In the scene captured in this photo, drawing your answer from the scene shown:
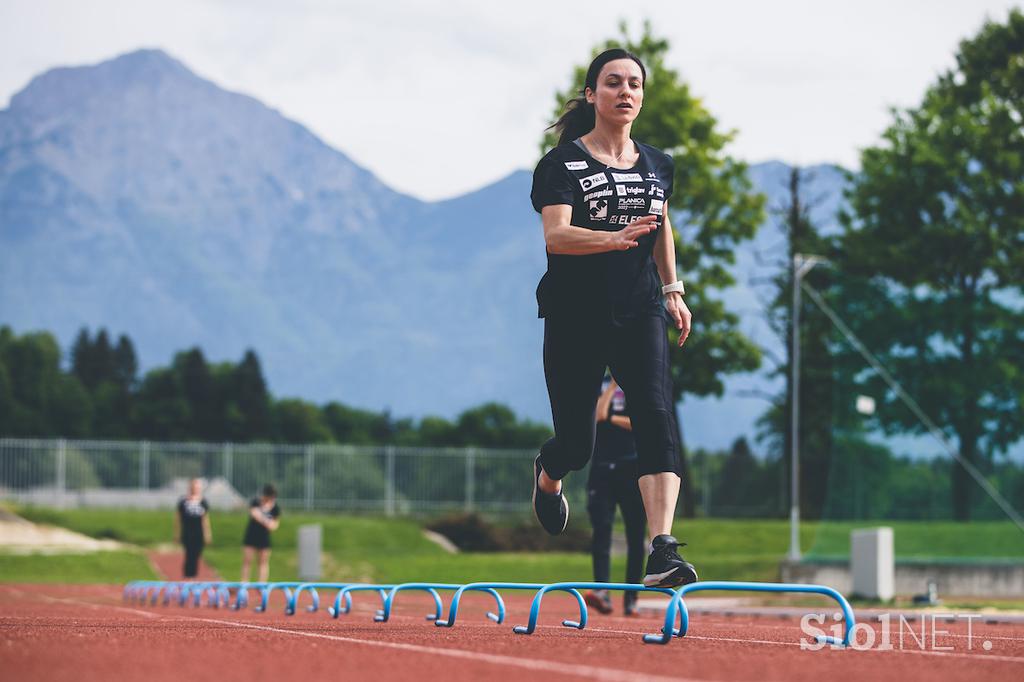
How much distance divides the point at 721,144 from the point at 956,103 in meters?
9.99

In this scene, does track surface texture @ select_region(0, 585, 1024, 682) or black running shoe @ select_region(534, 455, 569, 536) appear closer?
track surface texture @ select_region(0, 585, 1024, 682)

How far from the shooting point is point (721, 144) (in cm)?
3788

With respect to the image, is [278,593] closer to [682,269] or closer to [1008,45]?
[682,269]

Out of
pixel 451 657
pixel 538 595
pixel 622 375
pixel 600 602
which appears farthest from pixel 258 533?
pixel 451 657

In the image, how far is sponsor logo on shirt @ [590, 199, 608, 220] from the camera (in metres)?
6.46

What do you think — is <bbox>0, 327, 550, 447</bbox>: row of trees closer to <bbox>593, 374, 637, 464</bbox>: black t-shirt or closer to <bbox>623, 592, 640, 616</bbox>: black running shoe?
<bbox>623, 592, 640, 616</bbox>: black running shoe

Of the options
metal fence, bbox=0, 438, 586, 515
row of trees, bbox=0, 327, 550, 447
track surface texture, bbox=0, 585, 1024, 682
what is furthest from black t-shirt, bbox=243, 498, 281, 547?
row of trees, bbox=0, 327, 550, 447

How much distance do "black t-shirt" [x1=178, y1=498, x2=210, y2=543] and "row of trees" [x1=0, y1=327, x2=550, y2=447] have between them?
6443 centimetres

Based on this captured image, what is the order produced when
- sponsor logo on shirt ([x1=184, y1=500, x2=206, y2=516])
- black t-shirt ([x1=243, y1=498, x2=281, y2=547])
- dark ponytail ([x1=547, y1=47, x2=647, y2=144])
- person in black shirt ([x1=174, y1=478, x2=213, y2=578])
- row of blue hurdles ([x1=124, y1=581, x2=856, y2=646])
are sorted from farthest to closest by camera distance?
sponsor logo on shirt ([x1=184, y1=500, x2=206, y2=516]), person in black shirt ([x1=174, y1=478, x2=213, y2=578]), black t-shirt ([x1=243, y1=498, x2=281, y2=547]), dark ponytail ([x1=547, y1=47, x2=647, y2=144]), row of blue hurdles ([x1=124, y1=581, x2=856, y2=646])

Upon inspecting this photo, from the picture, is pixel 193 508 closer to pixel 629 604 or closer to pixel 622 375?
pixel 629 604

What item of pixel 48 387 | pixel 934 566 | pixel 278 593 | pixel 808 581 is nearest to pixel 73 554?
pixel 278 593

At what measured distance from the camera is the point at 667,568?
232 inches

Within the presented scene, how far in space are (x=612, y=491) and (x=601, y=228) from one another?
624 cm

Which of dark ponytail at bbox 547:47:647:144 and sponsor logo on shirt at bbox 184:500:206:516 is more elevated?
dark ponytail at bbox 547:47:647:144
